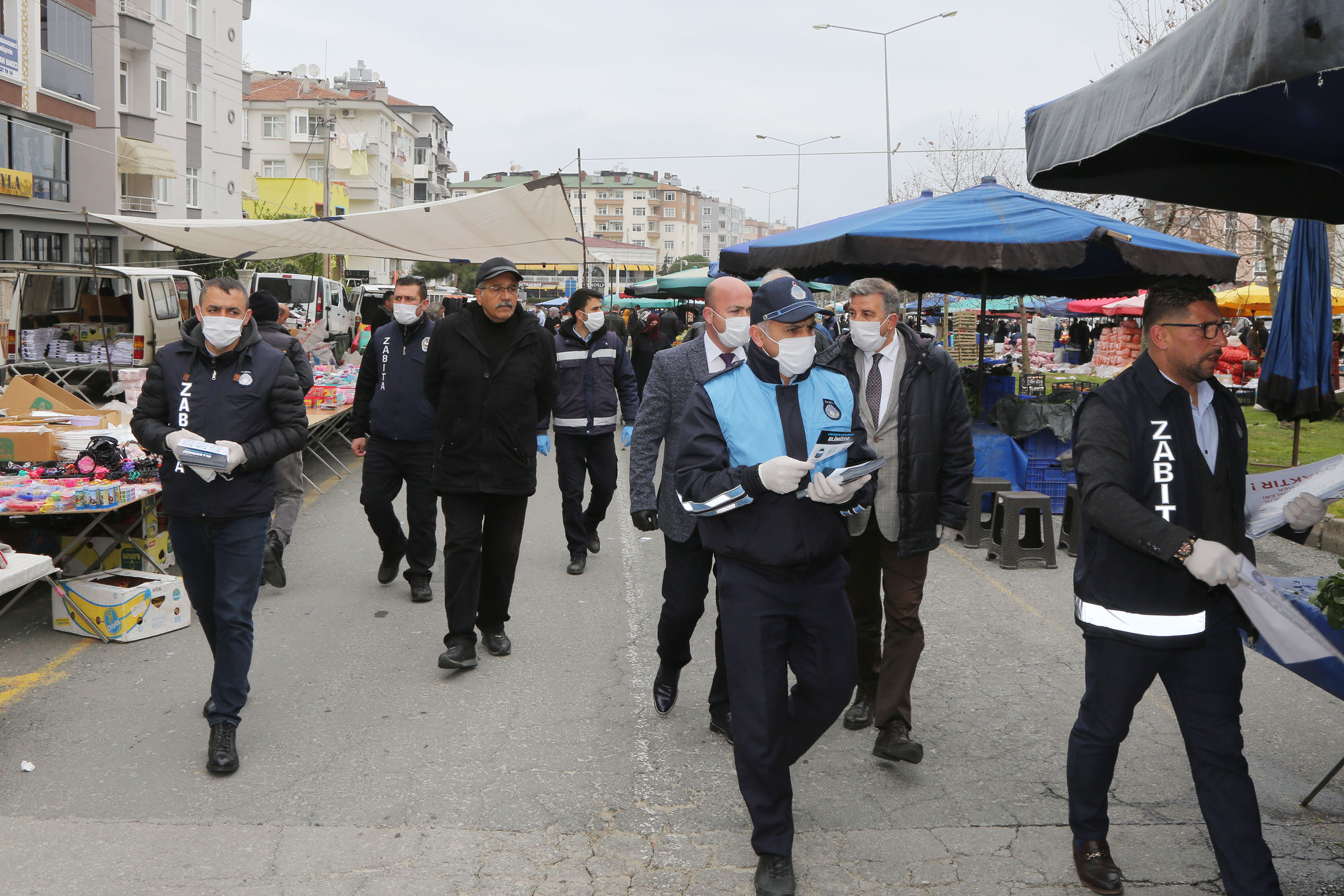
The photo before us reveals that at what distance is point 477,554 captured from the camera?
5.69 meters

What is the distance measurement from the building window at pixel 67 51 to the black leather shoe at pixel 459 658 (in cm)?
2959

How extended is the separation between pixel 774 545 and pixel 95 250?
33.1 meters

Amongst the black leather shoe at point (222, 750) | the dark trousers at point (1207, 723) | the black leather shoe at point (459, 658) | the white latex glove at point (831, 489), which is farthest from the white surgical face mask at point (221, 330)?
the dark trousers at point (1207, 723)

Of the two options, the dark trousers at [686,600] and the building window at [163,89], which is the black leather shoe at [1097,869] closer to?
the dark trousers at [686,600]

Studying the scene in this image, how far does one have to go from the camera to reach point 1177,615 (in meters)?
3.23

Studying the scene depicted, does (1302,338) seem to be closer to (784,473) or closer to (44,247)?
(784,473)

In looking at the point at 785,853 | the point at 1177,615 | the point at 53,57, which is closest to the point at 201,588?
the point at 785,853

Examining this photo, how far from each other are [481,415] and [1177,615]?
3.53 m

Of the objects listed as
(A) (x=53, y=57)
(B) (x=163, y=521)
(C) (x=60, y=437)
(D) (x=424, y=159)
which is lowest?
(B) (x=163, y=521)

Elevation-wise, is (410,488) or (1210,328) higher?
(1210,328)

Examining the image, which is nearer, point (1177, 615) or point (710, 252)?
point (1177, 615)

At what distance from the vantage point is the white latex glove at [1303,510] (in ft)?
11.3

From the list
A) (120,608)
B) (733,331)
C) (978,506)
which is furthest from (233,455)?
(978,506)

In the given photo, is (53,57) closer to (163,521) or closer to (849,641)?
(163,521)
